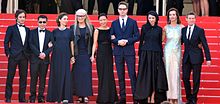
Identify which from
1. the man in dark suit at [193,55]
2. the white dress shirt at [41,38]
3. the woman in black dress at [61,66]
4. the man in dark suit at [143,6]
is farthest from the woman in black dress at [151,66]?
the man in dark suit at [143,6]

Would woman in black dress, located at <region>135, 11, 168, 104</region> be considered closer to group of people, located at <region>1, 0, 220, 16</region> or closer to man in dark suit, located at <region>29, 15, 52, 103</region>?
man in dark suit, located at <region>29, 15, 52, 103</region>

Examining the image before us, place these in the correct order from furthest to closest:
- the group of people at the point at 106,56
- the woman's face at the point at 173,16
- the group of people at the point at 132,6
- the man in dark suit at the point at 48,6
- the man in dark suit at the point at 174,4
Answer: the man in dark suit at the point at 48,6 → the man in dark suit at the point at 174,4 → the group of people at the point at 132,6 → the group of people at the point at 106,56 → the woman's face at the point at 173,16

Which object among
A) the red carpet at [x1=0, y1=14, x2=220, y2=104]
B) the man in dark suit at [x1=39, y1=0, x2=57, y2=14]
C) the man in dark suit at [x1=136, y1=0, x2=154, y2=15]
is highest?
the man in dark suit at [x1=39, y1=0, x2=57, y2=14]

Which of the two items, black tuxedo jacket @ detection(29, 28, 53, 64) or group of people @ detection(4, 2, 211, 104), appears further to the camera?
black tuxedo jacket @ detection(29, 28, 53, 64)

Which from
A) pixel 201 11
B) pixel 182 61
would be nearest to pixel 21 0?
pixel 201 11

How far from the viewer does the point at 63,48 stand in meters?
12.5

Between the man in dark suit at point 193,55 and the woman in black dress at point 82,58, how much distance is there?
186 centimetres

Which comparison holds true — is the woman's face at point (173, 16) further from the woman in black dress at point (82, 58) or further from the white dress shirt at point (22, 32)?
the white dress shirt at point (22, 32)

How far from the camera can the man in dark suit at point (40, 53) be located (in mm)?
12672

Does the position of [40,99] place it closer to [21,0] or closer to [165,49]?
[165,49]

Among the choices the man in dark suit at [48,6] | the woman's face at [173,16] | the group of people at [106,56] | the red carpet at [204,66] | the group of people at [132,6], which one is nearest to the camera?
the woman's face at [173,16]

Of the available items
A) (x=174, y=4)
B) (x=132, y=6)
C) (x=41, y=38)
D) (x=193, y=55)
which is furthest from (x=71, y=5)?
(x=193, y=55)

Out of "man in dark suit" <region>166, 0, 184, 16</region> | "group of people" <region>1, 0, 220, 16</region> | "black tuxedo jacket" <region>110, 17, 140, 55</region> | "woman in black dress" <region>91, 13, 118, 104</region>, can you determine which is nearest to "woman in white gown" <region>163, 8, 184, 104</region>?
"black tuxedo jacket" <region>110, 17, 140, 55</region>

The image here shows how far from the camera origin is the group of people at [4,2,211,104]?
40.9ft
